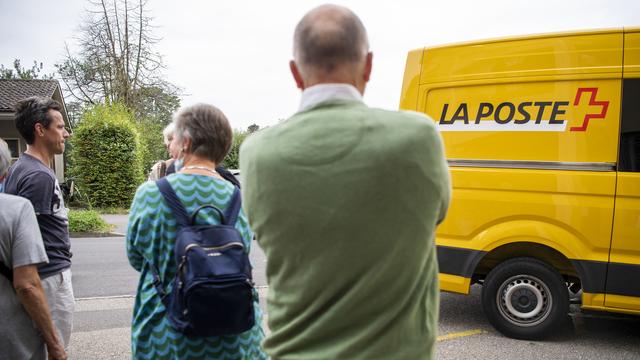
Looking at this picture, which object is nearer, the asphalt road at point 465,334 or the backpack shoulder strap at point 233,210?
the backpack shoulder strap at point 233,210

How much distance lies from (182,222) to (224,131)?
1.53 ft

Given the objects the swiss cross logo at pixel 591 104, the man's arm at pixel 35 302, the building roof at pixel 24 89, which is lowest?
the man's arm at pixel 35 302

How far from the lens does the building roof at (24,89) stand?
2194 centimetres

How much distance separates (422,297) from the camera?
1216 mm

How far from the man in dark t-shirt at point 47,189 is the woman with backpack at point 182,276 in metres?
0.94

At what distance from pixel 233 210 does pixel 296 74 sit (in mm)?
868

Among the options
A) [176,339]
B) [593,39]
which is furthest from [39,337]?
[593,39]

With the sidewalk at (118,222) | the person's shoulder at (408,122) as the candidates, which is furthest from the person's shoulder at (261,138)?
the sidewalk at (118,222)

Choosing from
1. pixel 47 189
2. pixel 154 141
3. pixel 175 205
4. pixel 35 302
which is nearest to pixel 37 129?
pixel 47 189

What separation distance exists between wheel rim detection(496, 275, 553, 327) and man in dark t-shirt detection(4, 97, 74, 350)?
145 inches

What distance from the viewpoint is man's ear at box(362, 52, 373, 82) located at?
4.21ft

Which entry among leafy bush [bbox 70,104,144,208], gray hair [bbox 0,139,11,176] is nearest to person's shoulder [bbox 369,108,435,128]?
gray hair [bbox 0,139,11,176]

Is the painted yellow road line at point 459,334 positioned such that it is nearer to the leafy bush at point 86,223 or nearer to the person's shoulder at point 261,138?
the person's shoulder at point 261,138

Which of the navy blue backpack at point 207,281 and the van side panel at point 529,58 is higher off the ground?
the van side panel at point 529,58
